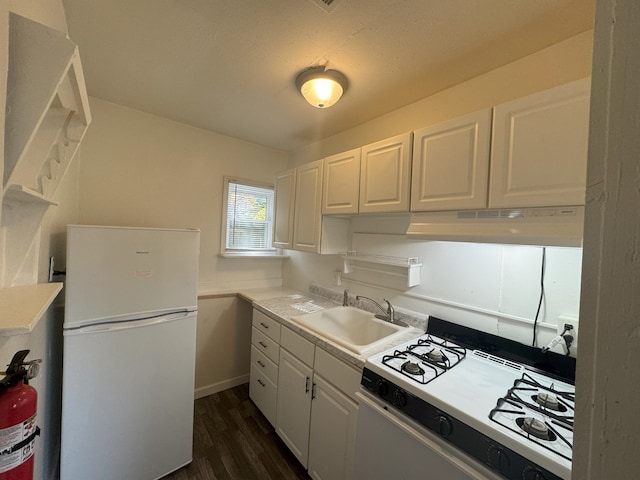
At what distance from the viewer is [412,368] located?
3.72 ft

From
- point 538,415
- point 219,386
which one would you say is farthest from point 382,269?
point 219,386

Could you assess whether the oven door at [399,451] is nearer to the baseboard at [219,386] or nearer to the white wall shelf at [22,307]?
the white wall shelf at [22,307]

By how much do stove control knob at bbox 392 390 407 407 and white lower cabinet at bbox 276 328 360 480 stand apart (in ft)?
0.79

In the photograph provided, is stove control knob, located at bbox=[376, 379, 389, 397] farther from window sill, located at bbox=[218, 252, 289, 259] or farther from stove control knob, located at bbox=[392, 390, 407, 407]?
window sill, located at bbox=[218, 252, 289, 259]

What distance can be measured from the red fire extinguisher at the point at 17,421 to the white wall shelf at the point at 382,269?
1704 mm

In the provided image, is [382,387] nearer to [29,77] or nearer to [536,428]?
[536,428]

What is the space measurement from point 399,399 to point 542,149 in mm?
1150

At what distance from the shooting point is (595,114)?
345 mm

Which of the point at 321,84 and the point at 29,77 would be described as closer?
the point at 29,77

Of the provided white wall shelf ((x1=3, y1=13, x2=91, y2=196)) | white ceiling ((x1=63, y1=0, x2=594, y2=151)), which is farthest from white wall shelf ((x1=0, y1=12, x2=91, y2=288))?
white ceiling ((x1=63, y1=0, x2=594, y2=151))

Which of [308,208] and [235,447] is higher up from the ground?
[308,208]

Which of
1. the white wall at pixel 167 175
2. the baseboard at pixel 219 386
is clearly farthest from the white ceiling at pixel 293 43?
the baseboard at pixel 219 386

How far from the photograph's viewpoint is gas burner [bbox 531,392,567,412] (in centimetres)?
94

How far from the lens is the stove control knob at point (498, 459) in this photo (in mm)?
773
